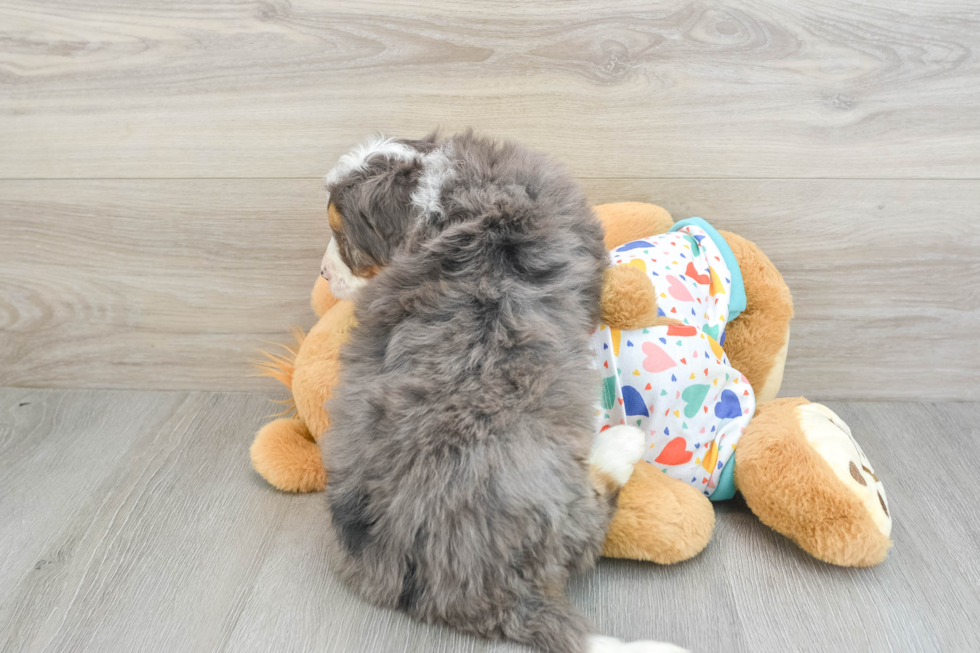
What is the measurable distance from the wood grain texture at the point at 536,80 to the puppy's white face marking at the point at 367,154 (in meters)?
0.27

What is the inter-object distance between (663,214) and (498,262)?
16.0 inches

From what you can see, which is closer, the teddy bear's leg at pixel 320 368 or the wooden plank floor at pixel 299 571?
the wooden plank floor at pixel 299 571

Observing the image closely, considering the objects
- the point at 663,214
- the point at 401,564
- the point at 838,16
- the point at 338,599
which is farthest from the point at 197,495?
the point at 838,16

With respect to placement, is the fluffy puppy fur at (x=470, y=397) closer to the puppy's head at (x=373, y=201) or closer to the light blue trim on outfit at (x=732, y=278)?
the puppy's head at (x=373, y=201)

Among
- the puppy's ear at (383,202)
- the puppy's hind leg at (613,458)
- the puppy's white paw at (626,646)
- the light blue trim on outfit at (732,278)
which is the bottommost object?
the puppy's white paw at (626,646)

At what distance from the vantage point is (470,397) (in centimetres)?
72

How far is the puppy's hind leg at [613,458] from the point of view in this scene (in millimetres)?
779

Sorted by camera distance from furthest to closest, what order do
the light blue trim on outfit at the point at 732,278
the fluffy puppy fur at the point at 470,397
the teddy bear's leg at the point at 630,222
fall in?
the teddy bear's leg at the point at 630,222 → the light blue trim on outfit at the point at 732,278 → the fluffy puppy fur at the point at 470,397

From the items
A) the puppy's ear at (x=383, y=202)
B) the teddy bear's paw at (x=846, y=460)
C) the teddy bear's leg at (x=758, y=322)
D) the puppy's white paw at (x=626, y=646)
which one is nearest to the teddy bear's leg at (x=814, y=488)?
the teddy bear's paw at (x=846, y=460)

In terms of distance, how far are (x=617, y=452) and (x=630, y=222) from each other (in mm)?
393

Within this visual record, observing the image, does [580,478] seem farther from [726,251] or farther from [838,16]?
[838,16]

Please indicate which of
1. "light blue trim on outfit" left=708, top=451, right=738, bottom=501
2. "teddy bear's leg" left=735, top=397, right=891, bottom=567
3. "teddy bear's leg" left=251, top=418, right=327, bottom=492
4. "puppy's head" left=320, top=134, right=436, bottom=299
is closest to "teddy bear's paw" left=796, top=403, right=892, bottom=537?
"teddy bear's leg" left=735, top=397, right=891, bottom=567

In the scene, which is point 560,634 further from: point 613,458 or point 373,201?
point 373,201

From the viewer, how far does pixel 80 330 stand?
1285 millimetres
